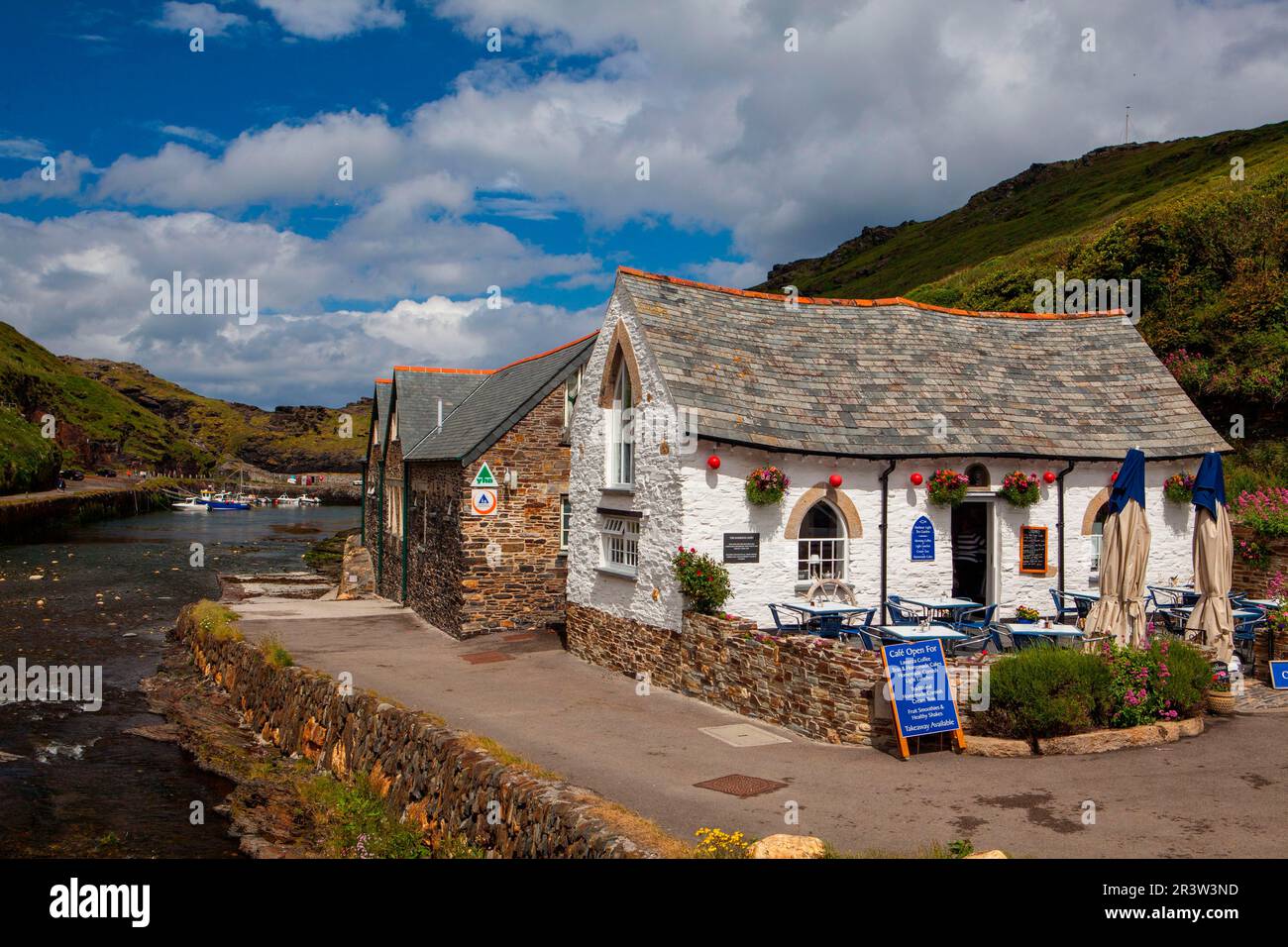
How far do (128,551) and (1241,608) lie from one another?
53.1 m

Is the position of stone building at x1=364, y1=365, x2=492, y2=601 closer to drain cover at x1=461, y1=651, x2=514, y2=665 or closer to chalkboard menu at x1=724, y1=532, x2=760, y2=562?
drain cover at x1=461, y1=651, x2=514, y2=665

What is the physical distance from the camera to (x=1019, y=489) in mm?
16250

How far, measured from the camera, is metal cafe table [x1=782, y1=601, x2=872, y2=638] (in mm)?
14102

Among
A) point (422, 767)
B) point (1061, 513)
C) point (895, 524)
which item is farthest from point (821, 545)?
point (422, 767)

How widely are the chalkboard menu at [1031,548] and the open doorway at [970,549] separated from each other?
70 cm

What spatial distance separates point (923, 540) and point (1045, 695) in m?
5.25

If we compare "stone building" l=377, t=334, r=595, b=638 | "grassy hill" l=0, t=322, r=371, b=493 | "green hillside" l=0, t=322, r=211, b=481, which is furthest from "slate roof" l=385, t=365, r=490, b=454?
"green hillside" l=0, t=322, r=211, b=481

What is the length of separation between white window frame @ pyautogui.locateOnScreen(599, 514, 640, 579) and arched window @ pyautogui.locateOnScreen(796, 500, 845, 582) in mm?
2874

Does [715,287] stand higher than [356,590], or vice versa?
[715,287]

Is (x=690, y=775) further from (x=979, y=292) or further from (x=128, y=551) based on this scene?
(x=128, y=551)

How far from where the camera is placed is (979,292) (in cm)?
4491

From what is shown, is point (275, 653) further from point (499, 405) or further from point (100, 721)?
point (499, 405)

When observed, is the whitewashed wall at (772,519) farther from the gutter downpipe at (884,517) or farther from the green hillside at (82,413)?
the green hillside at (82,413)
